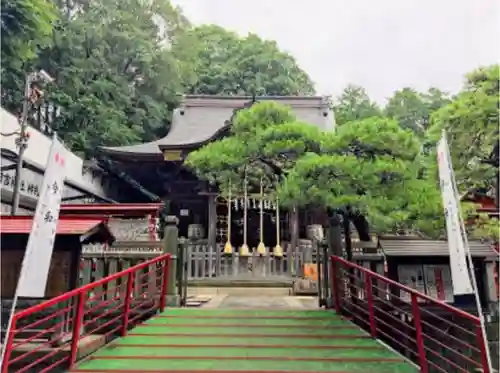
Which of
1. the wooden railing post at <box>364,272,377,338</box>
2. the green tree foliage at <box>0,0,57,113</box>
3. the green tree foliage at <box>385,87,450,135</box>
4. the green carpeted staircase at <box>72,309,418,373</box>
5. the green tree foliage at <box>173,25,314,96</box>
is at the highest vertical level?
the green tree foliage at <box>173,25,314,96</box>

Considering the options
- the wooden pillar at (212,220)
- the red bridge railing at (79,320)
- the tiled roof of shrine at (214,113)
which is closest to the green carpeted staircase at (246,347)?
the red bridge railing at (79,320)

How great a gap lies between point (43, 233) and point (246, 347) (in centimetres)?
268

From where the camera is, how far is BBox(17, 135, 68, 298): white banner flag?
422 cm

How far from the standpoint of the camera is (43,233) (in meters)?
4.52

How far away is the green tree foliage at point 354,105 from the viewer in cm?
2907

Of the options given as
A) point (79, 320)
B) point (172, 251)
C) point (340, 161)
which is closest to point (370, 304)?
point (340, 161)

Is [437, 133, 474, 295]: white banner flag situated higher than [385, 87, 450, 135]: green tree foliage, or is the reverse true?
[385, 87, 450, 135]: green tree foliage

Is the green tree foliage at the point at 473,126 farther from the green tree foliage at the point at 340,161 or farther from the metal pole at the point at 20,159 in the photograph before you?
the metal pole at the point at 20,159

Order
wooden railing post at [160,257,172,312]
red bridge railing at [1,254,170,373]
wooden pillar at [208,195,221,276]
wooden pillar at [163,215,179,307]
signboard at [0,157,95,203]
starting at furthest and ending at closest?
1. wooden pillar at [208,195,221,276]
2. signboard at [0,157,95,203]
3. wooden pillar at [163,215,179,307]
4. wooden railing post at [160,257,172,312]
5. red bridge railing at [1,254,170,373]

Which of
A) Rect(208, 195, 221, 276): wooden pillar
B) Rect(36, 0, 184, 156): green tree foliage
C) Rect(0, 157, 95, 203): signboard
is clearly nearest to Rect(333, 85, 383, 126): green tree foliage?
Rect(36, 0, 184, 156): green tree foliage

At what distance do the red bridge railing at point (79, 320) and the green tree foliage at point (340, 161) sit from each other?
82.4 inches

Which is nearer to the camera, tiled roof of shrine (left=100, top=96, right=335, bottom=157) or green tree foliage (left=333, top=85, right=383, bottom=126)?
tiled roof of shrine (left=100, top=96, right=335, bottom=157)

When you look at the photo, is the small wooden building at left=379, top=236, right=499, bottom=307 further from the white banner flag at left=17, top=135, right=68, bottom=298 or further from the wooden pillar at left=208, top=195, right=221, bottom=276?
the wooden pillar at left=208, top=195, right=221, bottom=276

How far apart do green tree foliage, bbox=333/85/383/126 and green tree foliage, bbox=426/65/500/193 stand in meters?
19.4
